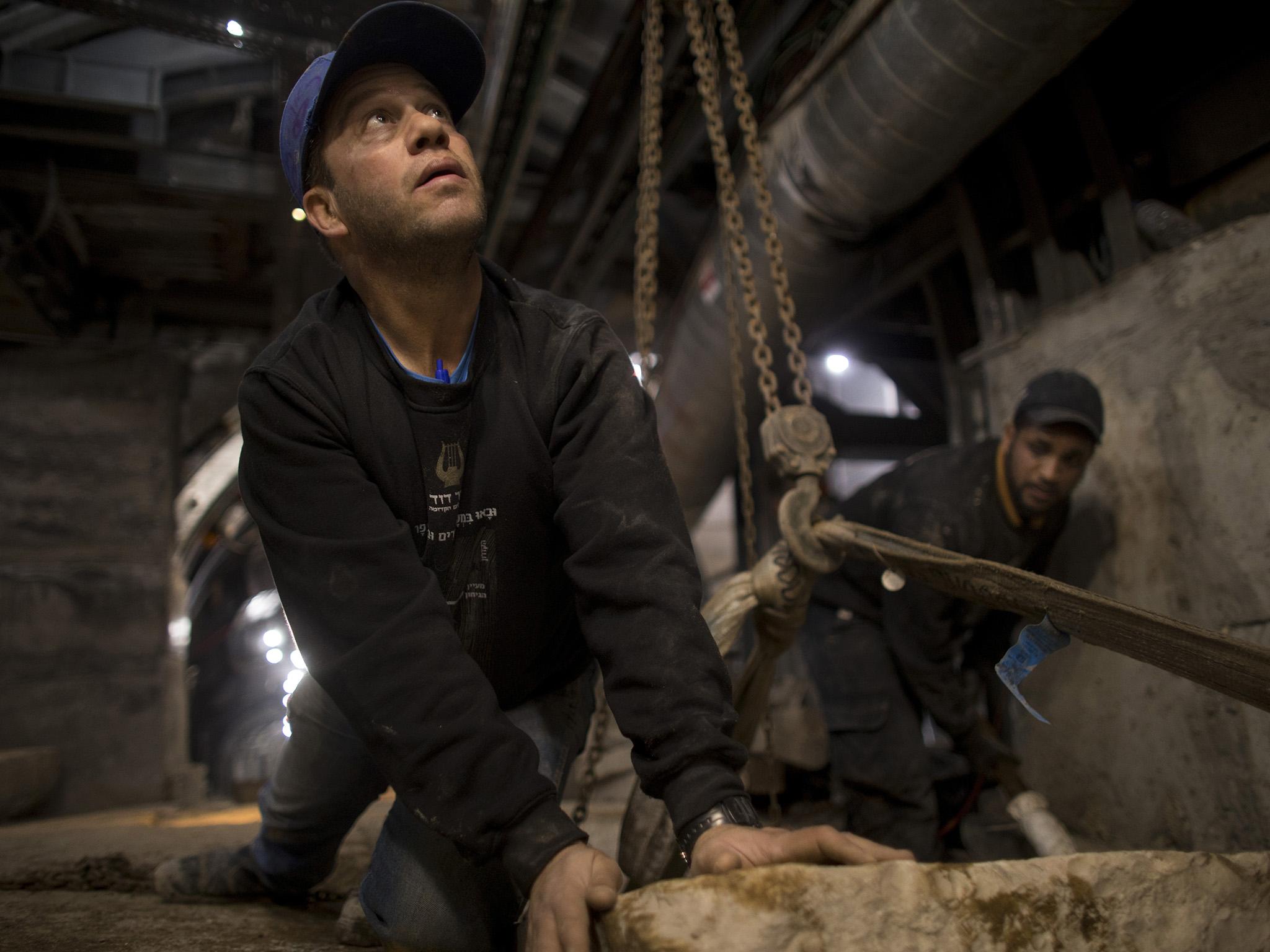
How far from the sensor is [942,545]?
2.79m

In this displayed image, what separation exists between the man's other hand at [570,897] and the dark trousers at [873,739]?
7.39 ft

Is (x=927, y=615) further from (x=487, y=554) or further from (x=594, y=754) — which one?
(x=487, y=554)

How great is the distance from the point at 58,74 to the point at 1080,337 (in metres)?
4.57

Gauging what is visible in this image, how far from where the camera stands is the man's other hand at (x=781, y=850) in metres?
1.02

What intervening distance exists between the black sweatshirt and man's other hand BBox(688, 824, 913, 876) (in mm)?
82

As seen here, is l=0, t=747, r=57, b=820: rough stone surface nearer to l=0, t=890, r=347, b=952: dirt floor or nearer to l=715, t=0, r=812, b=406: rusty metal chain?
l=0, t=890, r=347, b=952: dirt floor

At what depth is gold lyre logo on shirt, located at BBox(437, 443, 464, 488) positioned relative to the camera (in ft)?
4.90

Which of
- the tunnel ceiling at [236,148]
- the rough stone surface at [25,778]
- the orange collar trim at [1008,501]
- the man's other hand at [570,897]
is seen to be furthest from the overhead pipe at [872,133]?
the rough stone surface at [25,778]

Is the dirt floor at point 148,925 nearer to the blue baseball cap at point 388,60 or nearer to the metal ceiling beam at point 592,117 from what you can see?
the blue baseball cap at point 388,60

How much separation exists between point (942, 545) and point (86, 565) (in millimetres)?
4911

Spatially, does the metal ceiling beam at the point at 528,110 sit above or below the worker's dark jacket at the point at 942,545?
above

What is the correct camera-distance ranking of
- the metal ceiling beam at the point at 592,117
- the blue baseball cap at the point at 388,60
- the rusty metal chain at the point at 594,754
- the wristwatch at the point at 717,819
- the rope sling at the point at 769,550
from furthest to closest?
the metal ceiling beam at the point at 592,117 < the rusty metal chain at the point at 594,754 < the blue baseball cap at the point at 388,60 < the rope sling at the point at 769,550 < the wristwatch at the point at 717,819

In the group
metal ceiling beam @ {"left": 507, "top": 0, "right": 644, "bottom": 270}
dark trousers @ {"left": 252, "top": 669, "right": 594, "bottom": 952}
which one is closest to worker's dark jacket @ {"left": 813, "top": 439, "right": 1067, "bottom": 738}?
dark trousers @ {"left": 252, "top": 669, "right": 594, "bottom": 952}

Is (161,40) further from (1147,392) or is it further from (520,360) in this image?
(1147,392)
